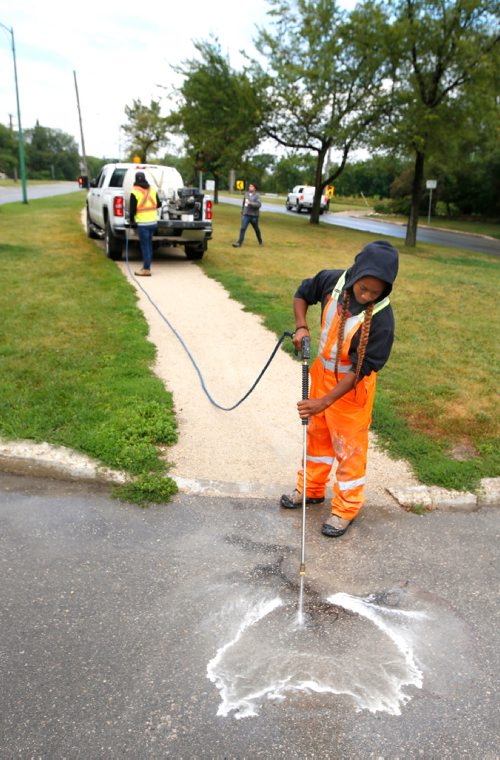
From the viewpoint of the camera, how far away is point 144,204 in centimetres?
998

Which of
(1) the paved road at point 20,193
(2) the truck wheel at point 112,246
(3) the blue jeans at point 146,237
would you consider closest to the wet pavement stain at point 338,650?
(3) the blue jeans at point 146,237

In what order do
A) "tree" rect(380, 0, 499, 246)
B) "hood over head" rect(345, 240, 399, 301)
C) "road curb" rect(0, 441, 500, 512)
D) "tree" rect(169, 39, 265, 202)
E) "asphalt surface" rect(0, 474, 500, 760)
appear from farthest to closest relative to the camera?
1. "tree" rect(169, 39, 265, 202)
2. "tree" rect(380, 0, 499, 246)
3. "road curb" rect(0, 441, 500, 512)
4. "hood over head" rect(345, 240, 399, 301)
5. "asphalt surface" rect(0, 474, 500, 760)

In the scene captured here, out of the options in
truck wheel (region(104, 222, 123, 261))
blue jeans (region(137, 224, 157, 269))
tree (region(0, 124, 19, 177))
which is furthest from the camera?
tree (region(0, 124, 19, 177))

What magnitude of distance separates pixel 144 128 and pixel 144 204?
3780 cm

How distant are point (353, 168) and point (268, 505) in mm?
26688

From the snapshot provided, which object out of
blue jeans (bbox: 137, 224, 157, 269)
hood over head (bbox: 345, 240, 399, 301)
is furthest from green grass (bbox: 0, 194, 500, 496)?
hood over head (bbox: 345, 240, 399, 301)

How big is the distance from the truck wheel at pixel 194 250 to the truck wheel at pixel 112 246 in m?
1.46

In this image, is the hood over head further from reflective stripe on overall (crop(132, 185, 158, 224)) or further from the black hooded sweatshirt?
reflective stripe on overall (crop(132, 185, 158, 224))

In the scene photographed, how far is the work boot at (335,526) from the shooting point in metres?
3.47

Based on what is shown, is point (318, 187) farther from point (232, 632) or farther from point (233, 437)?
point (232, 632)

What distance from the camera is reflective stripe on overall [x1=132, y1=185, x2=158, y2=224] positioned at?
9992mm

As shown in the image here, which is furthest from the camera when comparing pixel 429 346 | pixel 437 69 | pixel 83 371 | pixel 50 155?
pixel 50 155

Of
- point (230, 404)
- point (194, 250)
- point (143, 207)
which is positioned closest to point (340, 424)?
point (230, 404)

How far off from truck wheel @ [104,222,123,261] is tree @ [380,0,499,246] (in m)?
11.8
